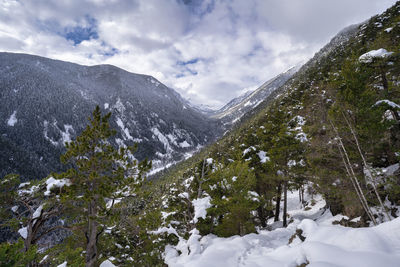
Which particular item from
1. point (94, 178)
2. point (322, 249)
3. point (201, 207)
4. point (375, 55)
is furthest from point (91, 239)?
point (375, 55)

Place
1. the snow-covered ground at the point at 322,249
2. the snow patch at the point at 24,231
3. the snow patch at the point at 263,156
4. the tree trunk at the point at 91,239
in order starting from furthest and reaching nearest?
the snow patch at the point at 263,156 → the tree trunk at the point at 91,239 → the snow patch at the point at 24,231 → the snow-covered ground at the point at 322,249

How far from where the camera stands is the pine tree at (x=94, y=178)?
350 inches

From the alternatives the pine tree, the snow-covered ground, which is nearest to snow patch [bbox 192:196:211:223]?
the snow-covered ground

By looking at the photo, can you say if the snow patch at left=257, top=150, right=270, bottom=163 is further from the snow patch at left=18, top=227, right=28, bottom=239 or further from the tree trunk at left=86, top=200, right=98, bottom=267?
the snow patch at left=18, top=227, right=28, bottom=239

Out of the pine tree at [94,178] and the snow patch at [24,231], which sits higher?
the pine tree at [94,178]

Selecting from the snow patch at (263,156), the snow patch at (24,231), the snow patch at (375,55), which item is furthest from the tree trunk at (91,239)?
the snow patch at (375,55)

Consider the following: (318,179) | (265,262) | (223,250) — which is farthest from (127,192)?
(318,179)

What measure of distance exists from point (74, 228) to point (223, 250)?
7.89 metres

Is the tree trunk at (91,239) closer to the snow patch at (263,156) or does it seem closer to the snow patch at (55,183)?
the snow patch at (55,183)

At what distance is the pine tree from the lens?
8.89 meters

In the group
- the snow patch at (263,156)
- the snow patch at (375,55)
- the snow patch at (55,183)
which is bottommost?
the snow patch at (55,183)

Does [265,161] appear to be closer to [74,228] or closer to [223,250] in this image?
[223,250]

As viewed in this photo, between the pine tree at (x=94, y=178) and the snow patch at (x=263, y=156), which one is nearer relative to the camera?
the pine tree at (x=94, y=178)

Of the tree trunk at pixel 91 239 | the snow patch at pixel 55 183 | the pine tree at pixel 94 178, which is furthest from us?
the tree trunk at pixel 91 239
